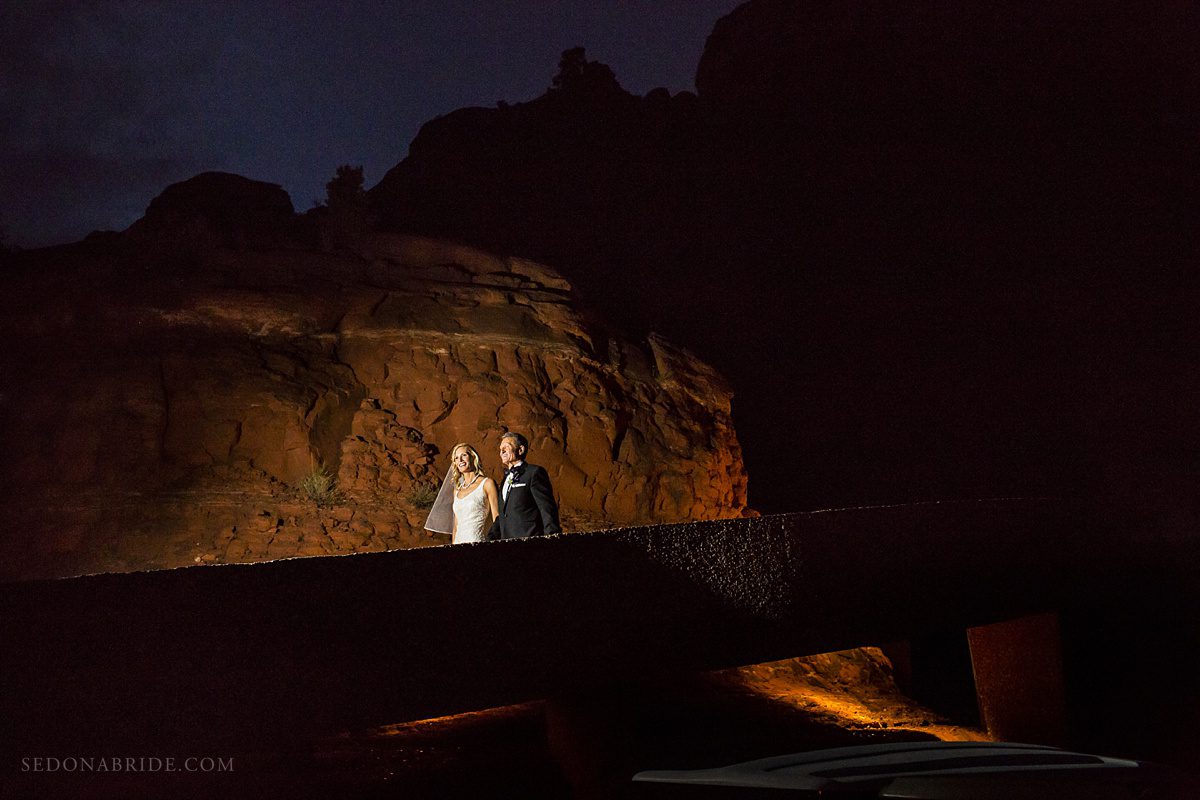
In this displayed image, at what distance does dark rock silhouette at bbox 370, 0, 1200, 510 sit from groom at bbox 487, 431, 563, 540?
14.3 meters

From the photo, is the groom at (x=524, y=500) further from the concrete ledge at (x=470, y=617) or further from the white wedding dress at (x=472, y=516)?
the concrete ledge at (x=470, y=617)

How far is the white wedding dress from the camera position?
239 inches

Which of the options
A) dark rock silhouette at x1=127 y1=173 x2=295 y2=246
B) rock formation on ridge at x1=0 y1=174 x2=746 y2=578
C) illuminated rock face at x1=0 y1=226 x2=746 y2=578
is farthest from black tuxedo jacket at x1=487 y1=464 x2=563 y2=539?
dark rock silhouette at x1=127 y1=173 x2=295 y2=246

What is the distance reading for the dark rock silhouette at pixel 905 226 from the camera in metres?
24.5

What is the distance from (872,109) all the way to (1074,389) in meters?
14.8

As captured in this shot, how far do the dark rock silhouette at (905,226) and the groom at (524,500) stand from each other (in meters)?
14.3

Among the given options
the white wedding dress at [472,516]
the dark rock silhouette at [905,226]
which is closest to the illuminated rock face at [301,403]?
the white wedding dress at [472,516]

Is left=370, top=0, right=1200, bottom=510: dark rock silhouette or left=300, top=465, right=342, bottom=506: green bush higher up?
left=370, top=0, right=1200, bottom=510: dark rock silhouette

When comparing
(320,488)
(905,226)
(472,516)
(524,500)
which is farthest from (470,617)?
(905,226)

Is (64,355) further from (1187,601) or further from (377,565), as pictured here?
(1187,601)

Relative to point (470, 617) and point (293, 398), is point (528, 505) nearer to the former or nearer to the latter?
point (470, 617)

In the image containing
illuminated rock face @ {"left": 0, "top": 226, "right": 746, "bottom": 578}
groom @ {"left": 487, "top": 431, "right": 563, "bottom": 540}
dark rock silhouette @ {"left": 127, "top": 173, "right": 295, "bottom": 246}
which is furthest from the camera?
dark rock silhouette @ {"left": 127, "top": 173, "right": 295, "bottom": 246}

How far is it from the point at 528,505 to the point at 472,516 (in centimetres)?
53

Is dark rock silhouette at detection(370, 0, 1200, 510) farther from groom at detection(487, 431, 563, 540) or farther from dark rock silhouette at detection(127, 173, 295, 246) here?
groom at detection(487, 431, 563, 540)
